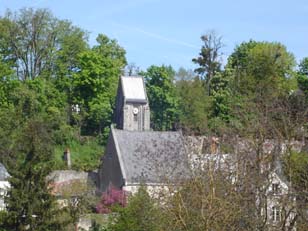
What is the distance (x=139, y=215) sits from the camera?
3083cm

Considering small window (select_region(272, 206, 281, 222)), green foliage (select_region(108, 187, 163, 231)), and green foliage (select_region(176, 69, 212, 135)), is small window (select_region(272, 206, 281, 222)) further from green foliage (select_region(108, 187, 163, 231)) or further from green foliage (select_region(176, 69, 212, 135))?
green foliage (select_region(176, 69, 212, 135))

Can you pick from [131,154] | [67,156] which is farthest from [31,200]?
[67,156]

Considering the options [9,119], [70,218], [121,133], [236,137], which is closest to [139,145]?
[121,133]

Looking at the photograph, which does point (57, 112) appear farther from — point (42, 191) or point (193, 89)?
point (42, 191)

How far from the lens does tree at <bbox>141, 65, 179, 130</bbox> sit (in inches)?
2638

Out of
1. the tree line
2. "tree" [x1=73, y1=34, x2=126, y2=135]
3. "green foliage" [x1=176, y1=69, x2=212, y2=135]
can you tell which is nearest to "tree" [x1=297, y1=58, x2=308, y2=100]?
the tree line

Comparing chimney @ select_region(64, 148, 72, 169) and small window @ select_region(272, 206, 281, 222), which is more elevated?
chimney @ select_region(64, 148, 72, 169)

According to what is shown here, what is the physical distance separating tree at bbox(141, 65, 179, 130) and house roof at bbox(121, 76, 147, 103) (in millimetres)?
1179

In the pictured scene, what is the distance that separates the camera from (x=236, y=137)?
2800 cm

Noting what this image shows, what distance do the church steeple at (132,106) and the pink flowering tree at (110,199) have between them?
16.5 metres

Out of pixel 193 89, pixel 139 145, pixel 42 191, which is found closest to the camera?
pixel 42 191

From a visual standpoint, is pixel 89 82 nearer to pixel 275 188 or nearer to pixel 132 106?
pixel 132 106

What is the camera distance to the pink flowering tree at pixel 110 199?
44.3 meters

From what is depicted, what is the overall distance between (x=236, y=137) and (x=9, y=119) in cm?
3118
